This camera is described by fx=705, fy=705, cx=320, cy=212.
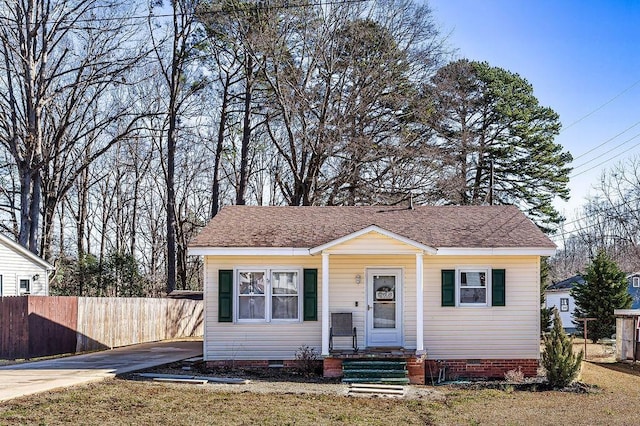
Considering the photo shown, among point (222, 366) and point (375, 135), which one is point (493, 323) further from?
point (375, 135)

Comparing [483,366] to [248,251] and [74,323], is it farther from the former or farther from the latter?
[74,323]

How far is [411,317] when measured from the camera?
16656 millimetres

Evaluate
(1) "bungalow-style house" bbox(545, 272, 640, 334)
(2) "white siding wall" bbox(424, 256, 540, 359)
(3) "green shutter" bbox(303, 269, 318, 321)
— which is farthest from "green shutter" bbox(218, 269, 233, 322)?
(1) "bungalow-style house" bbox(545, 272, 640, 334)

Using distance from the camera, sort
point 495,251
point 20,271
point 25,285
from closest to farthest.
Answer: point 495,251, point 20,271, point 25,285

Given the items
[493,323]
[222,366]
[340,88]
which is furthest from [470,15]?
[340,88]

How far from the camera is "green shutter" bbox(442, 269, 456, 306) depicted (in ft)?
54.2

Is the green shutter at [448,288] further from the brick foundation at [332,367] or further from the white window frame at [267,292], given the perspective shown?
the white window frame at [267,292]

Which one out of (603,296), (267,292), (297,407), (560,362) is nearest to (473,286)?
(560,362)

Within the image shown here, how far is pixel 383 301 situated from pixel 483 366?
9.14 ft

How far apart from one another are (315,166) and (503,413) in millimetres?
18260

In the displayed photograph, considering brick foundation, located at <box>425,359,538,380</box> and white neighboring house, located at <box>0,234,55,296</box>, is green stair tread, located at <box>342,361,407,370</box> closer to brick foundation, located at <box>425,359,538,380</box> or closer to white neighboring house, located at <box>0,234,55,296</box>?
brick foundation, located at <box>425,359,538,380</box>

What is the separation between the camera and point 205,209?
43.0 meters

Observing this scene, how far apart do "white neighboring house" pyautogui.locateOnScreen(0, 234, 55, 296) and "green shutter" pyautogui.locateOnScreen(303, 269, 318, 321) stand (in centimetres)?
1361

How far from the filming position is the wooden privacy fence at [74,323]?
1897cm
